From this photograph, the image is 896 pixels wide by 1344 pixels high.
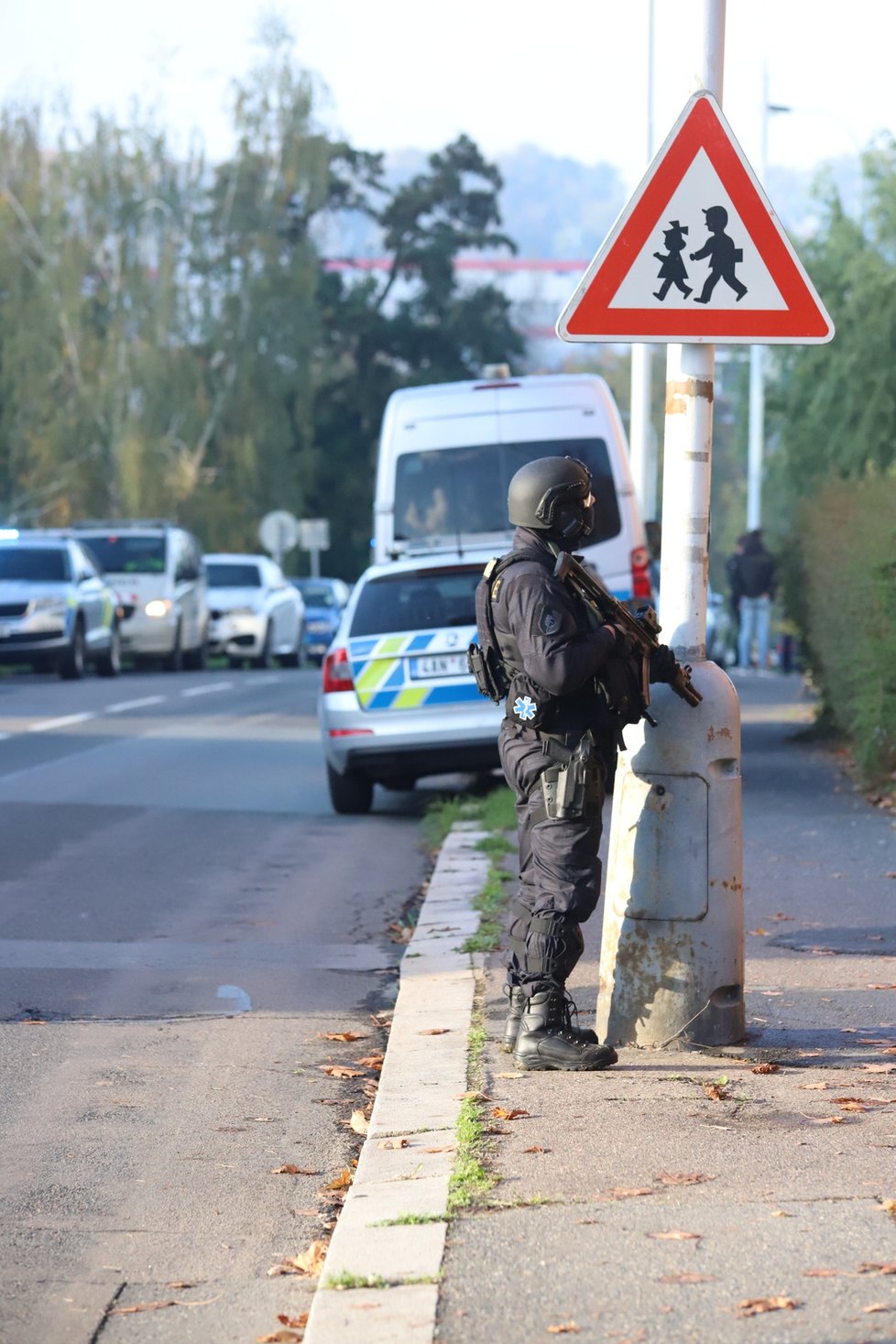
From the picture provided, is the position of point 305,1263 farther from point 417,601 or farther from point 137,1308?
point 417,601

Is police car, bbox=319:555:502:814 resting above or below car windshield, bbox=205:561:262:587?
above

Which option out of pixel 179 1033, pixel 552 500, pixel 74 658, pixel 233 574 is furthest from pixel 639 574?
pixel 233 574

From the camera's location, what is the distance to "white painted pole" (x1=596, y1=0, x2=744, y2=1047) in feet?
19.9

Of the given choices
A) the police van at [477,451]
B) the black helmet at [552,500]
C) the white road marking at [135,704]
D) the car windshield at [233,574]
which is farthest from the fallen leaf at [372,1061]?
the car windshield at [233,574]

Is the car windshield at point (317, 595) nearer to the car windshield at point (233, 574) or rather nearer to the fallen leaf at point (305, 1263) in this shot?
the car windshield at point (233, 574)

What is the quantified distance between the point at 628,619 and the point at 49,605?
21703 mm

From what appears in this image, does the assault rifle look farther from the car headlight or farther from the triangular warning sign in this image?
the car headlight

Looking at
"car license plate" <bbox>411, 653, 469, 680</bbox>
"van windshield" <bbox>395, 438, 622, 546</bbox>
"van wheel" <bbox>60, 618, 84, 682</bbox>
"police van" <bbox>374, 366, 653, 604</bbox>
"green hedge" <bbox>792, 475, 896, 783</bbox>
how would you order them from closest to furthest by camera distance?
"green hedge" <bbox>792, 475, 896, 783</bbox> → "car license plate" <bbox>411, 653, 469, 680</bbox> → "police van" <bbox>374, 366, 653, 604</bbox> → "van windshield" <bbox>395, 438, 622, 546</bbox> → "van wheel" <bbox>60, 618, 84, 682</bbox>

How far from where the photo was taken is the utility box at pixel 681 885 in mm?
6059

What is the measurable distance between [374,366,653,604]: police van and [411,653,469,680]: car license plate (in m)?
3.53

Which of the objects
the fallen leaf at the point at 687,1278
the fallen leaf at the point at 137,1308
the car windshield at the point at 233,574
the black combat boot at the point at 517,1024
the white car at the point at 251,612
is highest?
the fallen leaf at the point at 687,1278

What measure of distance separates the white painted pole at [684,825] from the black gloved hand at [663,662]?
19cm

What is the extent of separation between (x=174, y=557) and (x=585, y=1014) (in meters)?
25.7

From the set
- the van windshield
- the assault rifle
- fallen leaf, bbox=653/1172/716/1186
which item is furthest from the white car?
fallen leaf, bbox=653/1172/716/1186
